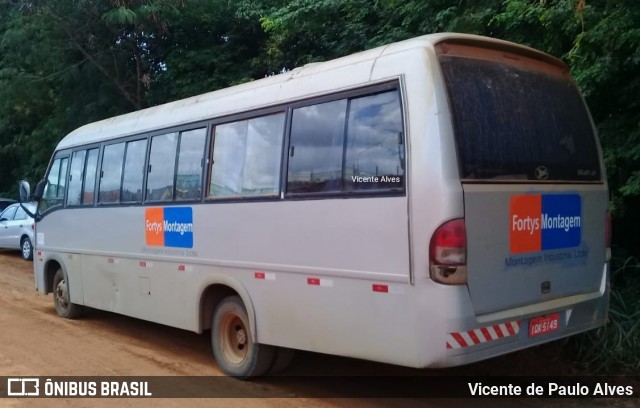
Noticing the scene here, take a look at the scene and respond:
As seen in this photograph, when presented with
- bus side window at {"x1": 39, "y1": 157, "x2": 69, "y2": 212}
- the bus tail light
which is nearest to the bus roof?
the bus tail light

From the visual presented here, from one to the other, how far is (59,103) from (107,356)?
35.8 feet

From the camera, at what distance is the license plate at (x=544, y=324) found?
4.79 meters

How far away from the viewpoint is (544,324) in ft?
16.0

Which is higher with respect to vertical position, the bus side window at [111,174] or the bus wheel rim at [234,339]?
the bus side window at [111,174]

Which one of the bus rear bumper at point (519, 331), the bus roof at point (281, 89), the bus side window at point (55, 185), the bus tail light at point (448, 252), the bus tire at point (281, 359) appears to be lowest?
the bus tire at point (281, 359)

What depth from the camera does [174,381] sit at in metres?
6.24

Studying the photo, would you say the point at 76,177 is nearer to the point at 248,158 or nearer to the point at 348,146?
the point at 248,158

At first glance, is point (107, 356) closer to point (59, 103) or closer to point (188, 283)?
point (188, 283)

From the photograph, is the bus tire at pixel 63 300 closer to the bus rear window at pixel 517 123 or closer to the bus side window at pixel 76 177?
the bus side window at pixel 76 177

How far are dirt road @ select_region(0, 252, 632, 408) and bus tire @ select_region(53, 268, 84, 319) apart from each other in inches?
5.4

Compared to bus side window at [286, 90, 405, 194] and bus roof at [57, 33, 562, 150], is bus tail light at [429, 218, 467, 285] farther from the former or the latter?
bus roof at [57, 33, 562, 150]

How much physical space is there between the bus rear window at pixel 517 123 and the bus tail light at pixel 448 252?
41 centimetres

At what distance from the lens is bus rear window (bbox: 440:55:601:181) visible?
458 cm

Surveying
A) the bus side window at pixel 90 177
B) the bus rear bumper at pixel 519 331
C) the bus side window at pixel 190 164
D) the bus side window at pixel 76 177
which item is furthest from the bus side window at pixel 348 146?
the bus side window at pixel 76 177
